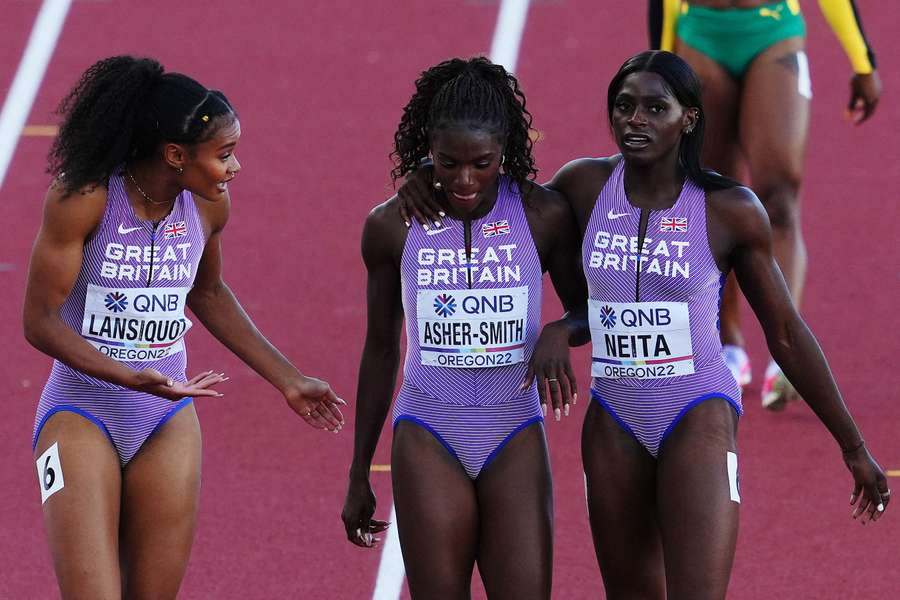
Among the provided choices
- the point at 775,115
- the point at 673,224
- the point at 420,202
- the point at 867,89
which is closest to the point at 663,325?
the point at 673,224

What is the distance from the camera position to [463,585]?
14.2ft

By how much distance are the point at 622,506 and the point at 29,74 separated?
6.82 meters

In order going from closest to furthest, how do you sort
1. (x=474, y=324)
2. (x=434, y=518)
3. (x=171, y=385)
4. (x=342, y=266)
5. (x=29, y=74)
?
(x=171, y=385) < (x=434, y=518) < (x=474, y=324) < (x=342, y=266) < (x=29, y=74)

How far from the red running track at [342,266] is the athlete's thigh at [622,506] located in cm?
115

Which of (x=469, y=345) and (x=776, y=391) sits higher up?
(x=469, y=345)

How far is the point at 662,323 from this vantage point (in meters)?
4.43

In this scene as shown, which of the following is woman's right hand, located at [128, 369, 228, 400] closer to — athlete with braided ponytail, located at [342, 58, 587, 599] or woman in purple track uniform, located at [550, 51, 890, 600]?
athlete with braided ponytail, located at [342, 58, 587, 599]

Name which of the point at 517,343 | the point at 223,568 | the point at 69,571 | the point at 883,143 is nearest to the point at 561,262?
the point at 517,343

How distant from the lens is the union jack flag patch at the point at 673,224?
14.4ft

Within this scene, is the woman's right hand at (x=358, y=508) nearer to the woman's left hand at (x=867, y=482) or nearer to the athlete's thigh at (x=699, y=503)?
the athlete's thigh at (x=699, y=503)

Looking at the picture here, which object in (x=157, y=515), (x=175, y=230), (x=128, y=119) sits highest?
(x=128, y=119)

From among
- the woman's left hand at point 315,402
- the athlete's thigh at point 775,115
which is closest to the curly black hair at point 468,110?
the woman's left hand at point 315,402

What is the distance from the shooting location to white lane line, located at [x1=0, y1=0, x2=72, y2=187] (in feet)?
31.6

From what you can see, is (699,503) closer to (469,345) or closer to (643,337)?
(643,337)
